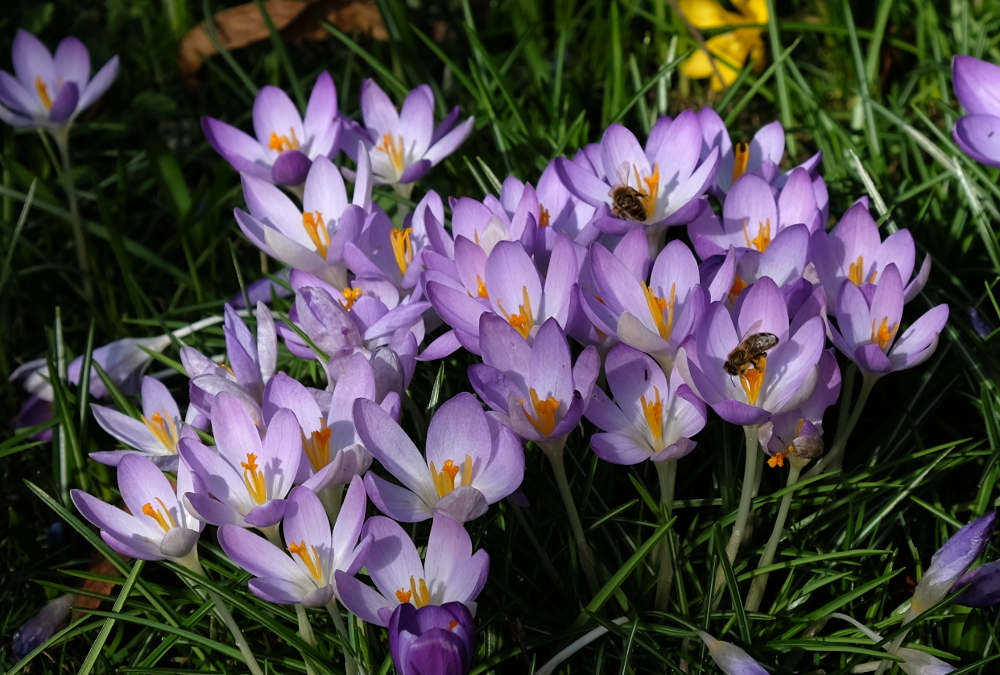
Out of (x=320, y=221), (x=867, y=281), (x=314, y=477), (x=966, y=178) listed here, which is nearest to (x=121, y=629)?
(x=314, y=477)

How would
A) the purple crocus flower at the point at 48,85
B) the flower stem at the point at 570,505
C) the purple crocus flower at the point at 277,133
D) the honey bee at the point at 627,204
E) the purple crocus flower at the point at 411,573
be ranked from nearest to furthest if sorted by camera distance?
the purple crocus flower at the point at 411,573 < the flower stem at the point at 570,505 < the honey bee at the point at 627,204 < the purple crocus flower at the point at 277,133 < the purple crocus flower at the point at 48,85

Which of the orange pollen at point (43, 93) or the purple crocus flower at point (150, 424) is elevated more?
the orange pollen at point (43, 93)

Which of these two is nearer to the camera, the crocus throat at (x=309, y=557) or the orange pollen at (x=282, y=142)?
the crocus throat at (x=309, y=557)

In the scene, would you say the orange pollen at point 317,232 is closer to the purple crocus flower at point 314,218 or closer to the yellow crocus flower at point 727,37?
the purple crocus flower at point 314,218

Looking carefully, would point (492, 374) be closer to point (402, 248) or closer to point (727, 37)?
point (402, 248)

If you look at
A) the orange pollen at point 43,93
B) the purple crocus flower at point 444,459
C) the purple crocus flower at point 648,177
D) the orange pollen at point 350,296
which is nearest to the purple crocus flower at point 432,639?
the purple crocus flower at point 444,459

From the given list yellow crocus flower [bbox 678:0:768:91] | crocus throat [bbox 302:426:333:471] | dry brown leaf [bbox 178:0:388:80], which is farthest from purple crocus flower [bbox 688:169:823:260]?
dry brown leaf [bbox 178:0:388:80]

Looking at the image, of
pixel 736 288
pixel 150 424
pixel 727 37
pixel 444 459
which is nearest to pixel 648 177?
pixel 736 288
